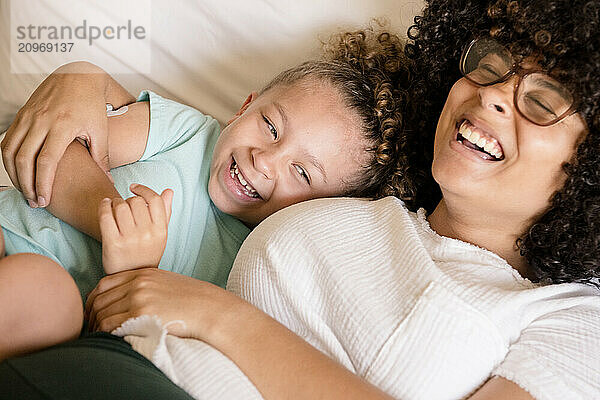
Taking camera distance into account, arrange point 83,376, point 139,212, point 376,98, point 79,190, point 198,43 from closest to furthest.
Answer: point 83,376, point 139,212, point 79,190, point 376,98, point 198,43

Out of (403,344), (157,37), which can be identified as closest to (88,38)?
(157,37)

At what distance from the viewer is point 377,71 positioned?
1445 millimetres

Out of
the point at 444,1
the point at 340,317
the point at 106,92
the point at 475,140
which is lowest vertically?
the point at 340,317

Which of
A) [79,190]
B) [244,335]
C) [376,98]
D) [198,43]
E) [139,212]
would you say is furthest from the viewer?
[198,43]

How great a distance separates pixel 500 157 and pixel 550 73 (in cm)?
15

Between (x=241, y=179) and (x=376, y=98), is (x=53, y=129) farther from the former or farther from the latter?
(x=376, y=98)

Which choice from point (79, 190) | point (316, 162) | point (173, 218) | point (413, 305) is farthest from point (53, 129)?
point (413, 305)

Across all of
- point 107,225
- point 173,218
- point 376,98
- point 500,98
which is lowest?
point 173,218

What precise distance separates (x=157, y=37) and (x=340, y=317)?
0.97 m

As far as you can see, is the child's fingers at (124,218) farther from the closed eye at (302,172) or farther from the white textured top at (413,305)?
the closed eye at (302,172)

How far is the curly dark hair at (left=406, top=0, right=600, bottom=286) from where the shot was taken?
3.12 ft

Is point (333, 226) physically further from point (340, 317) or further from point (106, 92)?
point (106, 92)

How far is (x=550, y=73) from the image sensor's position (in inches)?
38.8

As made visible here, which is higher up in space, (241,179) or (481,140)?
(481,140)
